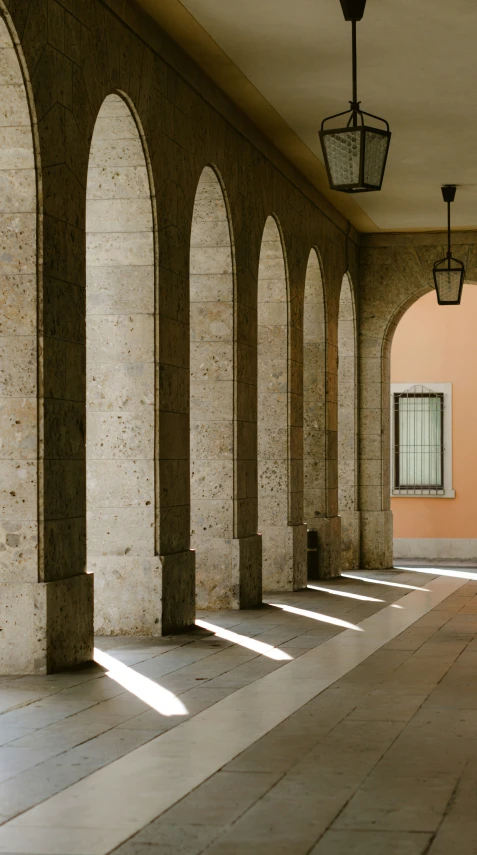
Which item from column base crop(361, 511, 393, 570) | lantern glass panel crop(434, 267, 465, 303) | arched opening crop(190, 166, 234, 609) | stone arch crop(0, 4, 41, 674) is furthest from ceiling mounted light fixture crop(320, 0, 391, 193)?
column base crop(361, 511, 393, 570)

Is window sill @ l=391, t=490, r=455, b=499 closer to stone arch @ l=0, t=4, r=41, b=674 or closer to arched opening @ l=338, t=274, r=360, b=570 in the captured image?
arched opening @ l=338, t=274, r=360, b=570

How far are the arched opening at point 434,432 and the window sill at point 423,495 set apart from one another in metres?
0.02

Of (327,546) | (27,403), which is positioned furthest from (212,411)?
(327,546)

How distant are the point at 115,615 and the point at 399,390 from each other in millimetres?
12664

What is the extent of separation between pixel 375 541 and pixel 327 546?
6.93ft

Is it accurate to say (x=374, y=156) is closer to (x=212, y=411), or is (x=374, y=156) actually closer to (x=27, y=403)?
(x=27, y=403)

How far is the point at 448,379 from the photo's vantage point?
67.8 feet

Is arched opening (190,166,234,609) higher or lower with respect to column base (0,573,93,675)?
higher

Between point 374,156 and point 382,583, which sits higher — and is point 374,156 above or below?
above

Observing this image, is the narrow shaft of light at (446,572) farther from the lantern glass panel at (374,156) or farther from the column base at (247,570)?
the lantern glass panel at (374,156)

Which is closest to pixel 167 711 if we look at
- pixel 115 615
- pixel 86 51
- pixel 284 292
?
pixel 115 615

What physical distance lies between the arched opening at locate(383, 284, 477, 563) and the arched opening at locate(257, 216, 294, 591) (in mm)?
7837

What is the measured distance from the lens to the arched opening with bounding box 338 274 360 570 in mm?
16984

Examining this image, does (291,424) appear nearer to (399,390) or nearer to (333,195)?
(333,195)
